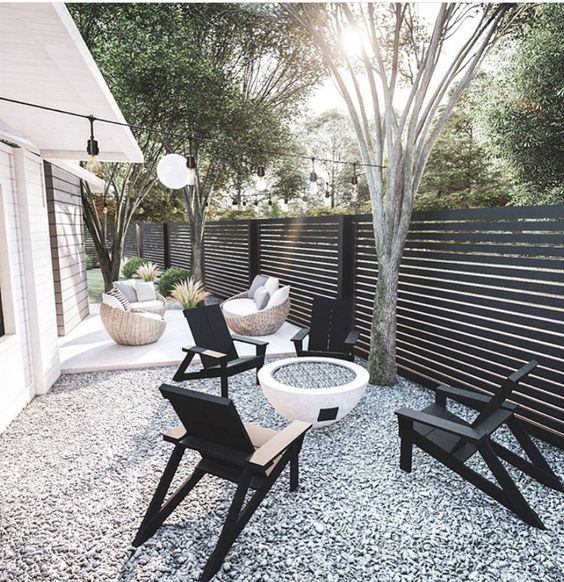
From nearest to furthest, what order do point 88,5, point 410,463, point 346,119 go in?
point 410,463 < point 88,5 < point 346,119

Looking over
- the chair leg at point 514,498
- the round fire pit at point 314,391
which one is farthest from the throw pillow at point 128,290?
the chair leg at point 514,498

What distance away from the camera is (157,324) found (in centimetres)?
649

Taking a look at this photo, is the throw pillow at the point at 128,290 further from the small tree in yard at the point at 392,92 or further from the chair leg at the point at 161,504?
the chair leg at the point at 161,504

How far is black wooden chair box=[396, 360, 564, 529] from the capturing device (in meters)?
2.67

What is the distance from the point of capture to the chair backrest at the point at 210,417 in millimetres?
2408

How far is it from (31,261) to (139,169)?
764cm

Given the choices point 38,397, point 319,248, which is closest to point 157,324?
point 38,397

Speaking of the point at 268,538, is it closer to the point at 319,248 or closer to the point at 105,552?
the point at 105,552

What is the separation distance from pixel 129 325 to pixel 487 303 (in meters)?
4.58

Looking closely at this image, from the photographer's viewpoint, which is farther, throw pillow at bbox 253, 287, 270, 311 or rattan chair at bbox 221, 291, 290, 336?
throw pillow at bbox 253, 287, 270, 311

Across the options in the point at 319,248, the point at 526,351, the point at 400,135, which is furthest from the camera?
the point at 319,248

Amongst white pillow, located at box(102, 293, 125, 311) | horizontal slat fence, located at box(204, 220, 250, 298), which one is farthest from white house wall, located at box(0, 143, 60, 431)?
horizontal slat fence, located at box(204, 220, 250, 298)

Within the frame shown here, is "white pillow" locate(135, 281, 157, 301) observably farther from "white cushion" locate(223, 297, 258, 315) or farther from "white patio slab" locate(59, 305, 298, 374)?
"white cushion" locate(223, 297, 258, 315)

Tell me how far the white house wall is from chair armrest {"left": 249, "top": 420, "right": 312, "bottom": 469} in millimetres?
2719
